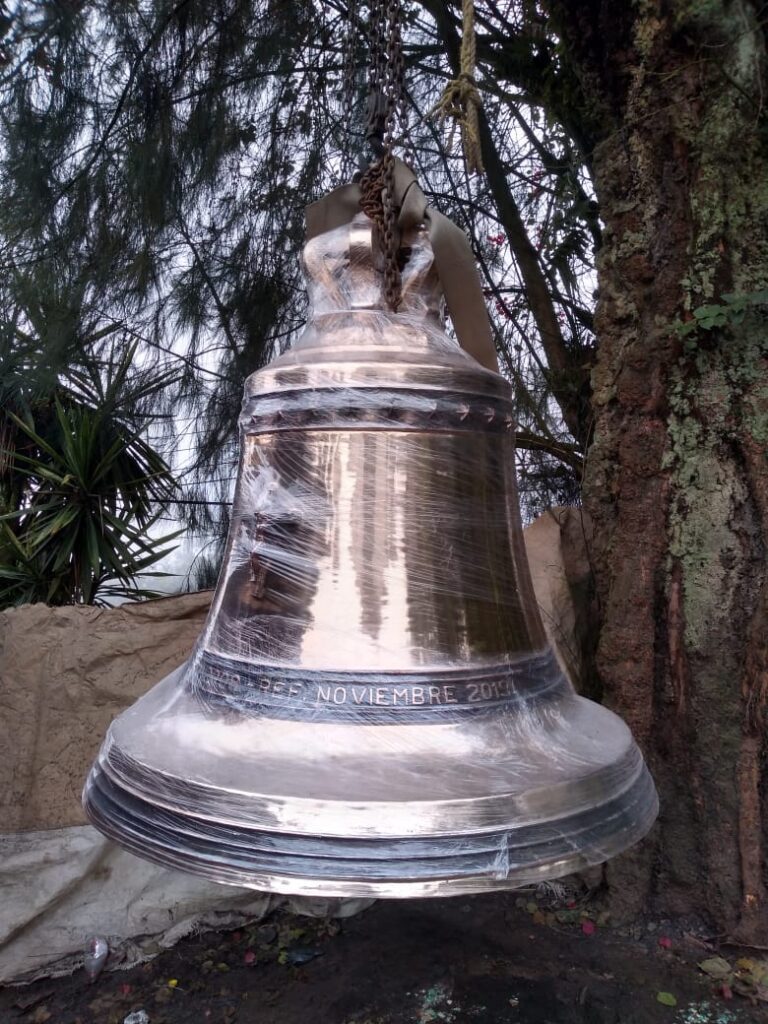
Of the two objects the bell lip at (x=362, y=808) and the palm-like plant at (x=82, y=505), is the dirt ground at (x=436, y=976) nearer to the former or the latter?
the bell lip at (x=362, y=808)

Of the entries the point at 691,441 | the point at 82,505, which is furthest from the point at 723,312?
the point at 82,505

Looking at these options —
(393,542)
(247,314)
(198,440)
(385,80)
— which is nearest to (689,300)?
(385,80)

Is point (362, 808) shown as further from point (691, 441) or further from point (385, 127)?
point (691, 441)

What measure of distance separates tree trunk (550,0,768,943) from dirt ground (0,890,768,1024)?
0.14 meters

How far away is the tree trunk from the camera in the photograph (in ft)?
6.10

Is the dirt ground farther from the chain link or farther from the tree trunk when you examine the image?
the chain link

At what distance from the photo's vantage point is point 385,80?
876mm

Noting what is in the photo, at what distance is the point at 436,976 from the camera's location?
1982 mm

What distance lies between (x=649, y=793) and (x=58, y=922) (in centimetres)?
202

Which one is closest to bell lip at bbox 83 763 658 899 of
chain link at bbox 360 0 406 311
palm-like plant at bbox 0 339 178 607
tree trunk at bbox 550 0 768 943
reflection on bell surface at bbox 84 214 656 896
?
reflection on bell surface at bbox 84 214 656 896

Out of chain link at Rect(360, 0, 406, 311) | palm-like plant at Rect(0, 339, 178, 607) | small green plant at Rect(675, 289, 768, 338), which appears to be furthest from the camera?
palm-like plant at Rect(0, 339, 178, 607)

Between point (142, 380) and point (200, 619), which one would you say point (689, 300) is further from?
point (142, 380)

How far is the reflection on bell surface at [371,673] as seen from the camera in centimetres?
66

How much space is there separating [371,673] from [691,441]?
144 centimetres
